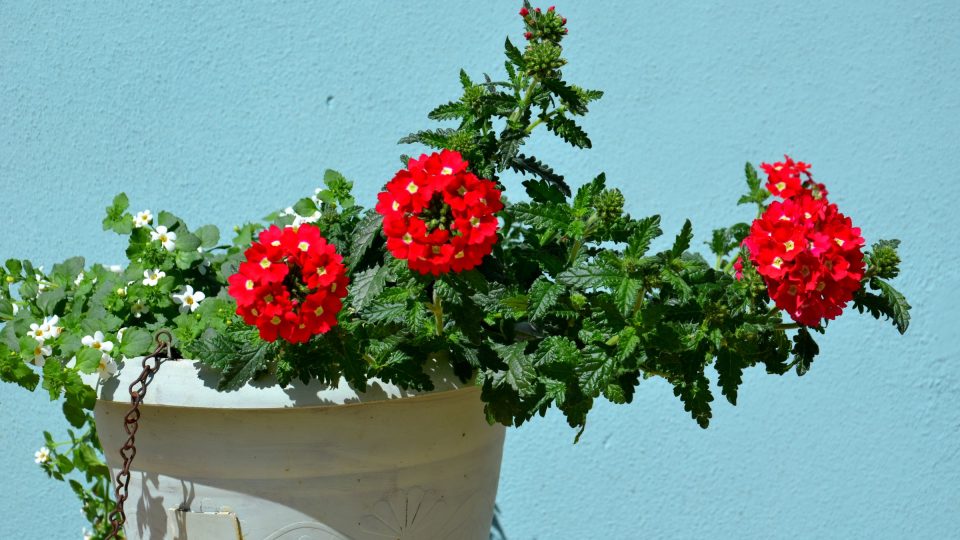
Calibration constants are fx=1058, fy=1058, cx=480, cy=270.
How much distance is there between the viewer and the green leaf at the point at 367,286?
1.57 metres

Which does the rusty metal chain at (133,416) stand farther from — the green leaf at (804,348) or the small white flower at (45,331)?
the green leaf at (804,348)

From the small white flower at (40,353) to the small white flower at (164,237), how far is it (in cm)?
30

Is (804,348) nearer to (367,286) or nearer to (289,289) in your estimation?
(367,286)

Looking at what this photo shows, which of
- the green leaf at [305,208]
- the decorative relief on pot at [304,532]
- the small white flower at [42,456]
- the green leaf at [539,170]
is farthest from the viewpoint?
the small white flower at [42,456]

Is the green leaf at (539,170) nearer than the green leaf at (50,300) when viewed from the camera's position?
Yes

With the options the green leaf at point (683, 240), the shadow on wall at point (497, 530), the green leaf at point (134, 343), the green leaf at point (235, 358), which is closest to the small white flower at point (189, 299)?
the green leaf at point (134, 343)

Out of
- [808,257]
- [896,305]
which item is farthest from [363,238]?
[896,305]

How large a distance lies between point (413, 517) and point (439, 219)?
1.73 ft

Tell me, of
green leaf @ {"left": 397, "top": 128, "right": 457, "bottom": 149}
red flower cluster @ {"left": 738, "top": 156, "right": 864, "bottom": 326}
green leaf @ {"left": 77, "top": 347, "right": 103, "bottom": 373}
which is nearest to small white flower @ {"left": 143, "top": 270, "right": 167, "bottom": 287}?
green leaf @ {"left": 77, "top": 347, "right": 103, "bottom": 373}

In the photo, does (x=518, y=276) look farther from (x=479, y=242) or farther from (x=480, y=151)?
(x=479, y=242)

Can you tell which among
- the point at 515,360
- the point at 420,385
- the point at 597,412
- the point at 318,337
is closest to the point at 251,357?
the point at 318,337

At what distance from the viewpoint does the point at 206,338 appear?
1669 millimetres

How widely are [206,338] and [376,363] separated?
0.31m

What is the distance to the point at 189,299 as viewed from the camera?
71.7 inches
